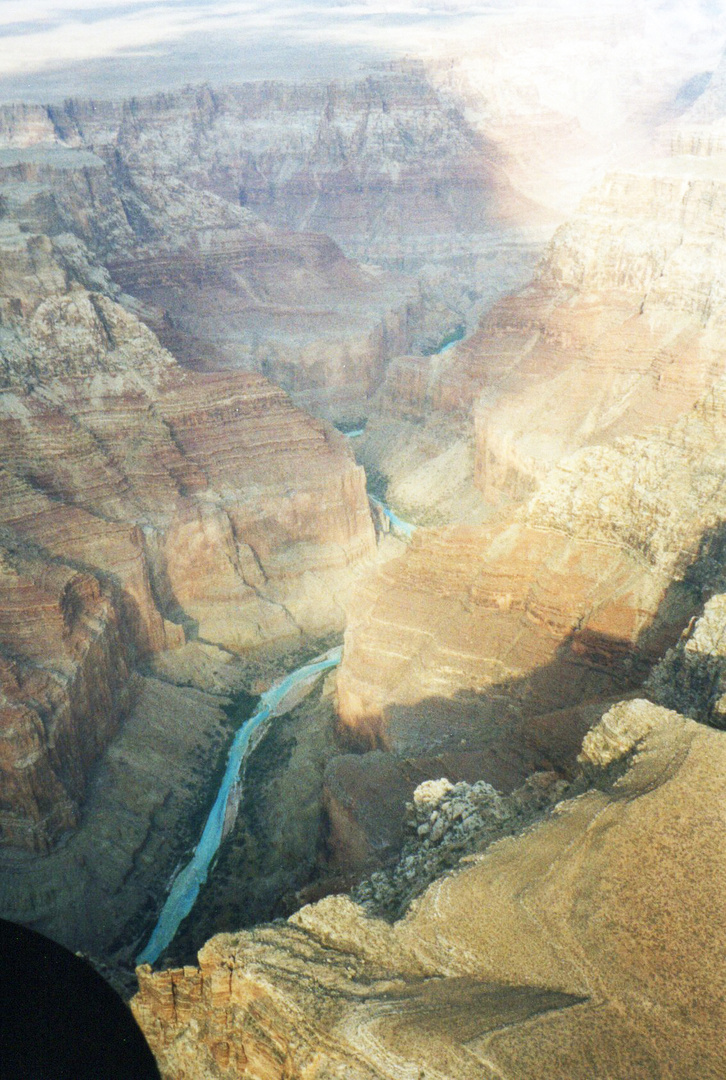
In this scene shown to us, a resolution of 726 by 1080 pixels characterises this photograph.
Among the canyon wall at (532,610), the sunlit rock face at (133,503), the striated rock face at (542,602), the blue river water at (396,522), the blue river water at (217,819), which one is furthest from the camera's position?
the blue river water at (396,522)

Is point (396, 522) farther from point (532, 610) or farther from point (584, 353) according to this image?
point (532, 610)

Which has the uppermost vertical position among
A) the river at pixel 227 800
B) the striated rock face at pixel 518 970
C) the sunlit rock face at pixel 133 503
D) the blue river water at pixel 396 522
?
the striated rock face at pixel 518 970

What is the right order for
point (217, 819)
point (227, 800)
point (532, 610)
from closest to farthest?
1. point (532, 610)
2. point (217, 819)
3. point (227, 800)

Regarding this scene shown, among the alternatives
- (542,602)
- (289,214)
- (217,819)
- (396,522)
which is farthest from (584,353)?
(289,214)

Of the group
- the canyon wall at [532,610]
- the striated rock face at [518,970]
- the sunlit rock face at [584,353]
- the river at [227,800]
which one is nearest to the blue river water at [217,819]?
the river at [227,800]

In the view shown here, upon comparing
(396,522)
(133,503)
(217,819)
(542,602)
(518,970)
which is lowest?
(396,522)

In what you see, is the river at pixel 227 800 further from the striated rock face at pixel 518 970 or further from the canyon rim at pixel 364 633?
the striated rock face at pixel 518 970

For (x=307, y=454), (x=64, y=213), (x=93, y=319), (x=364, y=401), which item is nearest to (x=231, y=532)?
(x=307, y=454)

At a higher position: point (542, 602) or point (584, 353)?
point (542, 602)
